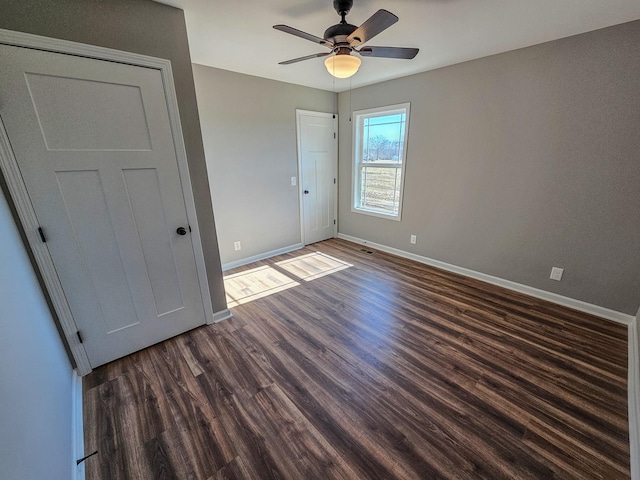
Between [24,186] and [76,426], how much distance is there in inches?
56.0

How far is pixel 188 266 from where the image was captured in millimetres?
2170

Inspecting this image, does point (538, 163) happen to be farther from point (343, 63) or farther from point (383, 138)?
point (343, 63)

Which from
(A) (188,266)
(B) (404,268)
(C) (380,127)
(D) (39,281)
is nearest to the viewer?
(D) (39,281)

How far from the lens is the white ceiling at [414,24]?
5.73 ft

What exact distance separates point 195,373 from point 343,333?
120cm

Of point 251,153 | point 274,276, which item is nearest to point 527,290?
point 274,276

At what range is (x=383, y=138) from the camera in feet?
12.6

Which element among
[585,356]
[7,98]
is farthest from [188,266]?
[585,356]

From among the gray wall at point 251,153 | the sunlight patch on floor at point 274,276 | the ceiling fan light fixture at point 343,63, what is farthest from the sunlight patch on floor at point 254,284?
the ceiling fan light fixture at point 343,63

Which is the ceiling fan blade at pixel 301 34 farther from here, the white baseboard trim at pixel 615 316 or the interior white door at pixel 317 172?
the white baseboard trim at pixel 615 316

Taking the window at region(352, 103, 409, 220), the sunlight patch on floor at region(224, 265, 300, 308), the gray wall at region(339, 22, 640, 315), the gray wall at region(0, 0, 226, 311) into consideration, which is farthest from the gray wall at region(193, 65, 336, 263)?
the gray wall at region(339, 22, 640, 315)

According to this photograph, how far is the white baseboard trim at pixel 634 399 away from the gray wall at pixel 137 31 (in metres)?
2.93

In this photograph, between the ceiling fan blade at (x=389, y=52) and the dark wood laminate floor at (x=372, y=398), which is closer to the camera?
the dark wood laminate floor at (x=372, y=398)

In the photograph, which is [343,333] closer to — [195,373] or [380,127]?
[195,373]
